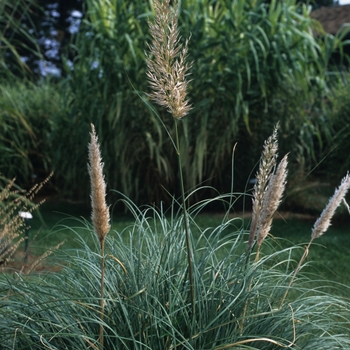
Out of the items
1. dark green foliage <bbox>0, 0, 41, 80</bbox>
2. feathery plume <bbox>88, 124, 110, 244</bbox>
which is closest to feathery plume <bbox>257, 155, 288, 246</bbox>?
feathery plume <bbox>88, 124, 110, 244</bbox>

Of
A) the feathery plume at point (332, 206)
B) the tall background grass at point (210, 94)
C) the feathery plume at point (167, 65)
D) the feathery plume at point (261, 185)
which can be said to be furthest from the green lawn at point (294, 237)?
the feathery plume at point (167, 65)

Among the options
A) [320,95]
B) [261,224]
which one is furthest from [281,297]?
[320,95]

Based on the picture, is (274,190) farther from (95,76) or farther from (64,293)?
(95,76)

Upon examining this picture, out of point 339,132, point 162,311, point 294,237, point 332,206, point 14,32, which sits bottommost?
point 294,237

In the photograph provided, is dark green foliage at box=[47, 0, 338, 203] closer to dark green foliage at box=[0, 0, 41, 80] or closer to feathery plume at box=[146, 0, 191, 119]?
dark green foliage at box=[0, 0, 41, 80]

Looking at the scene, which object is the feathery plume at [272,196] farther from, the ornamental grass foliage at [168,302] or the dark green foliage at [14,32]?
the dark green foliage at [14,32]

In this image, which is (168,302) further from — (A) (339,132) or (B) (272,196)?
(A) (339,132)

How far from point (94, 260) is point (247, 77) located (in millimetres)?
5300

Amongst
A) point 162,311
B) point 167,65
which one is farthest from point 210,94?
point 167,65

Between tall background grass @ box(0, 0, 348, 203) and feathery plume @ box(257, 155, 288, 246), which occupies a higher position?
feathery plume @ box(257, 155, 288, 246)

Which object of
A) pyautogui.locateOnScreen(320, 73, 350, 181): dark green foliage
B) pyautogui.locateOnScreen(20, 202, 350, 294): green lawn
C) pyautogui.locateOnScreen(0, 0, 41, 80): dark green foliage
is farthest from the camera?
pyautogui.locateOnScreen(320, 73, 350, 181): dark green foliage

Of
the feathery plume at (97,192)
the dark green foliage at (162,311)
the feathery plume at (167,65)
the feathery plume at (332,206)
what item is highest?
the feathery plume at (167,65)

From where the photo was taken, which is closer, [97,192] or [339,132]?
[97,192]

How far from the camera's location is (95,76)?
764 centimetres
